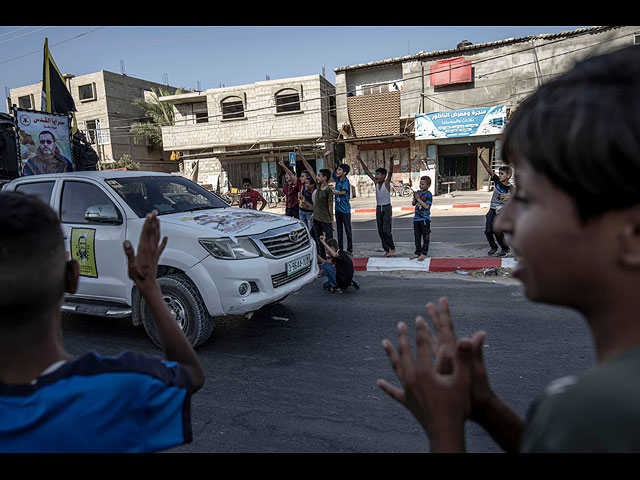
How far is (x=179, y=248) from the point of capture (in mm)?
4055

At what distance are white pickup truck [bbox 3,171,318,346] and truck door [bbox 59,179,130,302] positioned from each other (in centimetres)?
1

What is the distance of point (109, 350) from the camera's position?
166 inches

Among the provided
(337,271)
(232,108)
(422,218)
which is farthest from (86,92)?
(337,271)

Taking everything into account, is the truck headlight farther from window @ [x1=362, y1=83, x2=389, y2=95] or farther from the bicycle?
window @ [x1=362, y1=83, x2=389, y2=95]

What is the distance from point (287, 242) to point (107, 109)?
3107cm

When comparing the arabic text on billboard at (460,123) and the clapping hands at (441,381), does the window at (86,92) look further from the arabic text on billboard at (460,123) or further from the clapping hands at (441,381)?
the clapping hands at (441,381)

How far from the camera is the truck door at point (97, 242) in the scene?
431cm

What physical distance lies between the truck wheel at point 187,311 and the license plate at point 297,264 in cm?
93

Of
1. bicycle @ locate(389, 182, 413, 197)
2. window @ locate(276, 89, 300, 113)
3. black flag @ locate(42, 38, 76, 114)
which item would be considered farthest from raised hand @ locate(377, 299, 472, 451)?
window @ locate(276, 89, 300, 113)

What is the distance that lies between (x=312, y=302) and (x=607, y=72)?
5131 mm

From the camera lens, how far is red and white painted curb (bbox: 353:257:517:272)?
7121 millimetres

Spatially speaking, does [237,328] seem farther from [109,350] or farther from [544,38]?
[544,38]

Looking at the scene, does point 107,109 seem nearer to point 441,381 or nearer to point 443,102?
point 443,102
